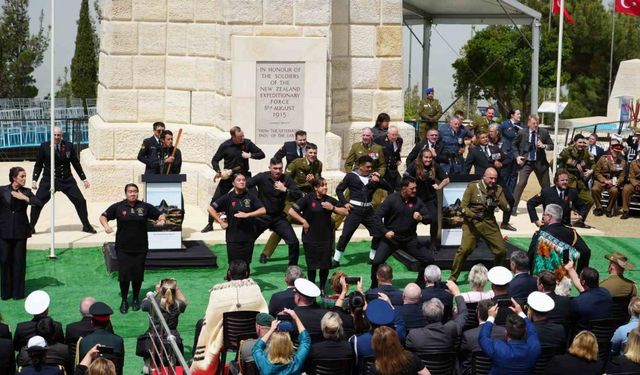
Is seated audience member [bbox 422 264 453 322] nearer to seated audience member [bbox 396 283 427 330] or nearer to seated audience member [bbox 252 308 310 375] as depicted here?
seated audience member [bbox 396 283 427 330]

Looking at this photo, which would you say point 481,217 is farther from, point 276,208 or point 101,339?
point 101,339

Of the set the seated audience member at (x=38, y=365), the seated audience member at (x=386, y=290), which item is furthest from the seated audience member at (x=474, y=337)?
the seated audience member at (x=38, y=365)

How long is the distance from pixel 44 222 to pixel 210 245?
3.04 metres

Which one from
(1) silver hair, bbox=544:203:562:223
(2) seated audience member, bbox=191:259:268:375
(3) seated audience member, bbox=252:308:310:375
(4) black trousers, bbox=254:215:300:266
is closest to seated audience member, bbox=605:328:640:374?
(3) seated audience member, bbox=252:308:310:375

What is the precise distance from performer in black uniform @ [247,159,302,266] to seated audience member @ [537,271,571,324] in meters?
5.09

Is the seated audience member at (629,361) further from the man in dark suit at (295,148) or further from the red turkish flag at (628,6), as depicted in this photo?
the red turkish flag at (628,6)

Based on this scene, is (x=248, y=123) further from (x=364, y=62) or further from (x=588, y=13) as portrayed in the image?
(x=588, y=13)

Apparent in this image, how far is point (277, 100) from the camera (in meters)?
20.1

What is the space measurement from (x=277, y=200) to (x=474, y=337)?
6150 millimetres

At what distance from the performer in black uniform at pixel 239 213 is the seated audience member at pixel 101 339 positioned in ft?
15.9

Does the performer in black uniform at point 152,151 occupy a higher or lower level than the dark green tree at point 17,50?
lower

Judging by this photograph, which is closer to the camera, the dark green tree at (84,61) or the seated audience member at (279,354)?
the seated audience member at (279,354)

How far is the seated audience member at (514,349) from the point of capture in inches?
386

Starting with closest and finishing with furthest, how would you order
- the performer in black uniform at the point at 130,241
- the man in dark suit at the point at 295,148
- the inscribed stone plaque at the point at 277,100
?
the performer in black uniform at the point at 130,241 → the man in dark suit at the point at 295,148 → the inscribed stone plaque at the point at 277,100
